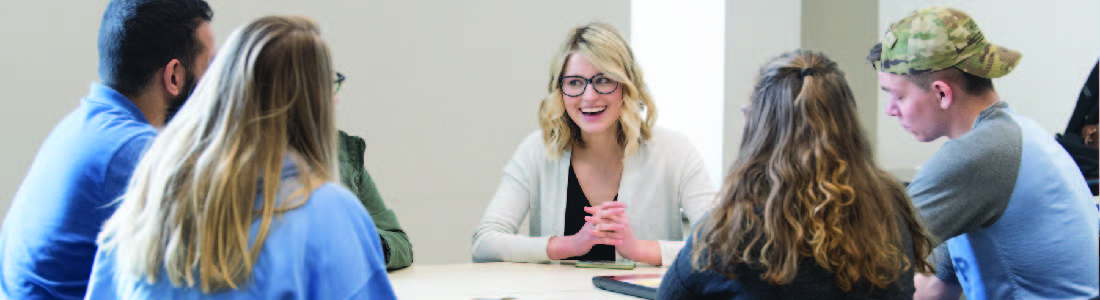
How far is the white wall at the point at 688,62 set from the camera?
482cm

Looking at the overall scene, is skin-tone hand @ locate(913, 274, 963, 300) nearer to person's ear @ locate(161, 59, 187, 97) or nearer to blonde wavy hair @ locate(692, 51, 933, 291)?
blonde wavy hair @ locate(692, 51, 933, 291)

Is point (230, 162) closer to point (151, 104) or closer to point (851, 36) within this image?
point (151, 104)

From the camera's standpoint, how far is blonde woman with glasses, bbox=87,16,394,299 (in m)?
1.26

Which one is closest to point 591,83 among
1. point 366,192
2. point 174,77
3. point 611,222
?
point 611,222

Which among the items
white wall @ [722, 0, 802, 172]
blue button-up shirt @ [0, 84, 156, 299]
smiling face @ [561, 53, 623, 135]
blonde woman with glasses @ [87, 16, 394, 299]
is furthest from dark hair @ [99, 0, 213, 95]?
white wall @ [722, 0, 802, 172]

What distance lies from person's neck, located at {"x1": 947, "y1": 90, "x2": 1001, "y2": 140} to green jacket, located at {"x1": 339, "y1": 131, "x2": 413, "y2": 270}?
1474 millimetres

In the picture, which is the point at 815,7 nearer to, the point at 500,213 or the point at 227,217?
the point at 500,213

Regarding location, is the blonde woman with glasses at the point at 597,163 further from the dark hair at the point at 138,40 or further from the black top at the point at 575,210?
the dark hair at the point at 138,40

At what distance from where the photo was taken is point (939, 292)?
2262 millimetres

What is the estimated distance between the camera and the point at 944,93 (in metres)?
2.11

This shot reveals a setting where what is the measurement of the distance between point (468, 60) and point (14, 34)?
5.94 feet

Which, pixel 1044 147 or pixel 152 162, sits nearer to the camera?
pixel 152 162

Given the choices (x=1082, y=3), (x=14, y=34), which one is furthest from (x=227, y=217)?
(x=1082, y=3)

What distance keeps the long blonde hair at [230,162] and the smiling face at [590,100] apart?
5.38ft
